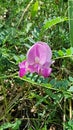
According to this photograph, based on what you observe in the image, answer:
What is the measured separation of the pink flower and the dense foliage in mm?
83

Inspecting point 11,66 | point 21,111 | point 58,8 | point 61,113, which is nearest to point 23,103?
point 21,111

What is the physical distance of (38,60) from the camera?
4.24 ft

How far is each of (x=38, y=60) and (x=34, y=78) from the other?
120 millimetres

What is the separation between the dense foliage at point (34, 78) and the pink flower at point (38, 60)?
83 millimetres

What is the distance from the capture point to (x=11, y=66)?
1.53m

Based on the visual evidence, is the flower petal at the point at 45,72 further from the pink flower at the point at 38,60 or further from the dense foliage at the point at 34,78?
the dense foliage at the point at 34,78

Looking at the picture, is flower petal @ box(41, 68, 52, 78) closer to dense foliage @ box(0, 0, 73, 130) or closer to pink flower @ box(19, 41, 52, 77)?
pink flower @ box(19, 41, 52, 77)

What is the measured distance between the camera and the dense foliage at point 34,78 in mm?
1403

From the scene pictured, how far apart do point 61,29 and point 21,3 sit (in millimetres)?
275

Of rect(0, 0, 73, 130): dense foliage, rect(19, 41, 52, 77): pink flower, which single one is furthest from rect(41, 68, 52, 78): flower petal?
rect(0, 0, 73, 130): dense foliage

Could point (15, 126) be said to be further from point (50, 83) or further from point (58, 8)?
point (58, 8)

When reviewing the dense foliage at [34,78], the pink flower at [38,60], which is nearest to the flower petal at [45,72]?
the pink flower at [38,60]

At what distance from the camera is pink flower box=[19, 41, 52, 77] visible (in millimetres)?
1260

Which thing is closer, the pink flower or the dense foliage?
the pink flower
